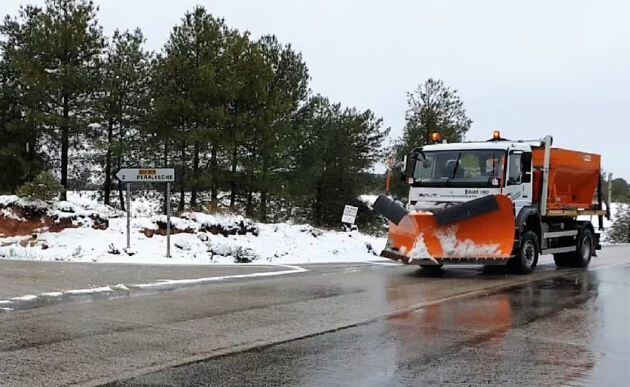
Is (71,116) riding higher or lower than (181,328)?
higher

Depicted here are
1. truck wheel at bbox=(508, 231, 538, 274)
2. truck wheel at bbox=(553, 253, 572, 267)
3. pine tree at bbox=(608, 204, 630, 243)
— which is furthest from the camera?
pine tree at bbox=(608, 204, 630, 243)

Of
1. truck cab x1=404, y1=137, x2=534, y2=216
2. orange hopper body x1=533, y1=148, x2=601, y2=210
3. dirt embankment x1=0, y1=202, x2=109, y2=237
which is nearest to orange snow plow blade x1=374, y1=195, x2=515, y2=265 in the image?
truck cab x1=404, y1=137, x2=534, y2=216

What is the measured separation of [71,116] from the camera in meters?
29.4

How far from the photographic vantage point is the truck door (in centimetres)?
1411

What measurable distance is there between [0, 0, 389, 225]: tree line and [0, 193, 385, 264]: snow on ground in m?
6.90

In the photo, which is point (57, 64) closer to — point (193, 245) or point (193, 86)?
point (193, 86)

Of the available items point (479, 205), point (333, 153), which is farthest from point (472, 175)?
point (333, 153)

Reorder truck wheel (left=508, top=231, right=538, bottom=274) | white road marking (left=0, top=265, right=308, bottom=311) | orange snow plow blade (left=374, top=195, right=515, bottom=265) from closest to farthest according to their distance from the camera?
white road marking (left=0, top=265, right=308, bottom=311) → orange snow plow blade (left=374, top=195, right=515, bottom=265) → truck wheel (left=508, top=231, right=538, bottom=274)

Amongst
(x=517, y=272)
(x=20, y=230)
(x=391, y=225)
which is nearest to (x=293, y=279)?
(x=391, y=225)

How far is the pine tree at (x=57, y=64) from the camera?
28.0 m

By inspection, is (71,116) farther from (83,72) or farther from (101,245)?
(101,245)

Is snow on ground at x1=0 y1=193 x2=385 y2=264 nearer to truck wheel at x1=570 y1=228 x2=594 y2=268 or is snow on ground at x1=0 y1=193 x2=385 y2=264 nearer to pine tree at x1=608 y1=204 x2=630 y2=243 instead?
truck wheel at x1=570 y1=228 x2=594 y2=268

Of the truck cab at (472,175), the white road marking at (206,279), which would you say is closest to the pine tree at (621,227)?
the truck cab at (472,175)

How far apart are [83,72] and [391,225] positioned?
19430mm
